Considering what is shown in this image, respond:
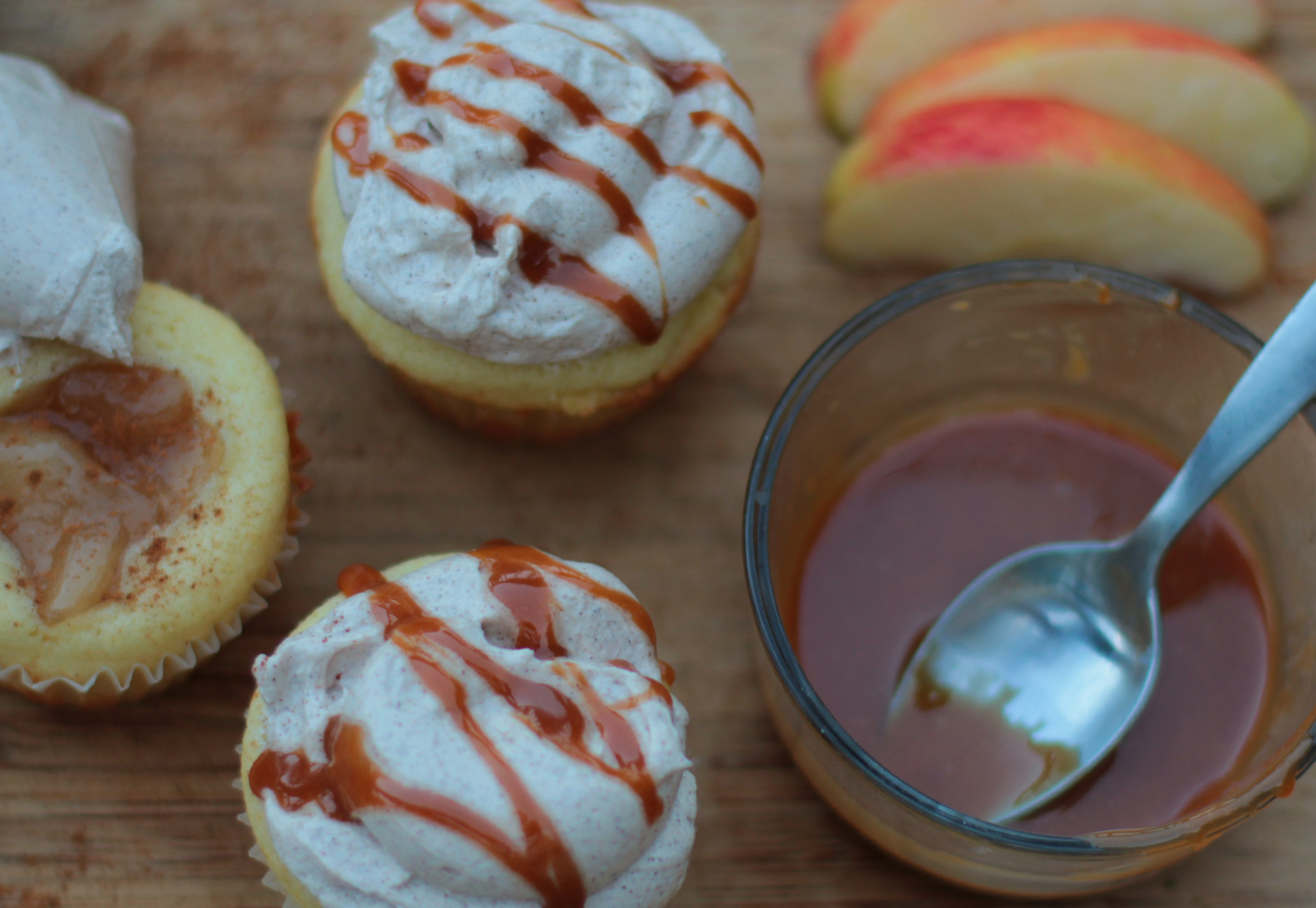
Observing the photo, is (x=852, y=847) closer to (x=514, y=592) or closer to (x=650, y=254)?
(x=514, y=592)

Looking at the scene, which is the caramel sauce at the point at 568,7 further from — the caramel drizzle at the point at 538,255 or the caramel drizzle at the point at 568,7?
the caramel drizzle at the point at 538,255

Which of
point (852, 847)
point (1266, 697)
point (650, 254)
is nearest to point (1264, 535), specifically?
point (1266, 697)

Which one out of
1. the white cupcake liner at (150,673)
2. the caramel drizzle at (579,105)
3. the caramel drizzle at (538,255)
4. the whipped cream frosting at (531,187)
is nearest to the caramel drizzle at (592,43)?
the whipped cream frosting at (531,187)

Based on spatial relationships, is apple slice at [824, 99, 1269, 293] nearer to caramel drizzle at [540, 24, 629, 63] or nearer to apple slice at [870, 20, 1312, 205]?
apple slice at [870, 20, 1312, 205]

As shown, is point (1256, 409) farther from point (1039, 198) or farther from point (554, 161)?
point (554, 161)

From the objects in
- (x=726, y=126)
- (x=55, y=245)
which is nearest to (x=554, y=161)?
(x=726, y=126)

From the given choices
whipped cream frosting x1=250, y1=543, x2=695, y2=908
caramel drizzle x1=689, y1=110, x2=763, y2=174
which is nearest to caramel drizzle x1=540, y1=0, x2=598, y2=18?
caramel drizzle x1=689, y1=110, x2=763, y2=174
